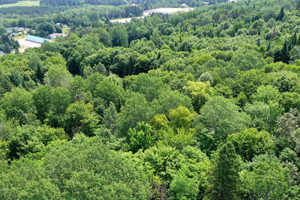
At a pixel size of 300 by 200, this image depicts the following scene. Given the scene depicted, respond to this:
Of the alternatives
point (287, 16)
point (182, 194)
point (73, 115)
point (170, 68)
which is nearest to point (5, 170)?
point (73, 115)

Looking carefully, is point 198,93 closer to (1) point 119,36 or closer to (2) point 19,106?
(2) point 19,106

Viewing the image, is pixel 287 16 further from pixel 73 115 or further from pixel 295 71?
pixel 73 115

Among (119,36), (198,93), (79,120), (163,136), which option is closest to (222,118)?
(163,136)

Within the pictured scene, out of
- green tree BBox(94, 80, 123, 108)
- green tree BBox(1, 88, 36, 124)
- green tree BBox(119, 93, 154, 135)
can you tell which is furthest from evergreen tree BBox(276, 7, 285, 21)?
green tree BBox(1, 88, 36, 124)

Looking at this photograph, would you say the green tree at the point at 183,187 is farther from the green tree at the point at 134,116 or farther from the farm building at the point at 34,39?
the farm building at the point at 34,39

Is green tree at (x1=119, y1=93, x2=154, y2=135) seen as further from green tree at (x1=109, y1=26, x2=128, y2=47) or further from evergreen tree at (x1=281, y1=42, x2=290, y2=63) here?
green tree at (x1=109, y1=26, x2=128, y2=47)

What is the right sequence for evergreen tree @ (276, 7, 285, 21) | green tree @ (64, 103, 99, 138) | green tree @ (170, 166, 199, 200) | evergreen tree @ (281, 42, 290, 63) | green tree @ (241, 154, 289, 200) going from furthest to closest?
1. evergreen tree @ (276, 7, 285, 21)
2. evergreen tree @ (281, 42, 290, 63)
3. green tree @ (64, 103, 99, 138)
4. green tree @ (170, 166, 199, 200)
5. green tree @ (241, 154, 289, 200)

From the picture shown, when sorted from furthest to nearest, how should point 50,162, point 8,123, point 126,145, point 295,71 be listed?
point 295,71
point 8,123
point 126,145
point 50,162

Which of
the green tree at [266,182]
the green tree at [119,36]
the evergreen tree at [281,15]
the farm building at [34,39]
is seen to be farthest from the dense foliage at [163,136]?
the farm building at [34,39]
